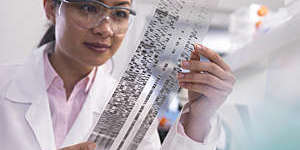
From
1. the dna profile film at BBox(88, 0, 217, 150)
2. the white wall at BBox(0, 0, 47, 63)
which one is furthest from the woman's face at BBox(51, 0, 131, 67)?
the white wall at BBox(0, 0, 47, 63)

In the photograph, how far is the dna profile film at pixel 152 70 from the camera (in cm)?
55

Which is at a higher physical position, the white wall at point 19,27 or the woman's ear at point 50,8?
the woman's ear at point 50,8

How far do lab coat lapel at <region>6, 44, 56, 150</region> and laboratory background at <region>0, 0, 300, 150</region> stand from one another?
0.26m

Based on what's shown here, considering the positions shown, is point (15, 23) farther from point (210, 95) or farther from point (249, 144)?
point (249, 144)

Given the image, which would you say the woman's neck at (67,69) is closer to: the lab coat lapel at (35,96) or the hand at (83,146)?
the lab coat lapel at (35,96)

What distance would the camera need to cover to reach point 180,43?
0.57 meters

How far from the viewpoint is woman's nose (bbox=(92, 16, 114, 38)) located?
29.6 inches

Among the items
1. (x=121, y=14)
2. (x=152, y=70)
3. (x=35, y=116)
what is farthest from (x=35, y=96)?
(x=152, y=70)

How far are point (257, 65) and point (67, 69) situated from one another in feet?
2.41

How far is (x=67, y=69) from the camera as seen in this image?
3.33 ft

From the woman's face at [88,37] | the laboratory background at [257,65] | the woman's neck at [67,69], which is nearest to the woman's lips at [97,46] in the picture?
the woman's face at [88,37]

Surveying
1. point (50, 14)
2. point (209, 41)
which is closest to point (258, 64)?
point (50, 14)

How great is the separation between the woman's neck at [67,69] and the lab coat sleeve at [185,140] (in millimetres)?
460

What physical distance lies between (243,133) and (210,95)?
59cm
